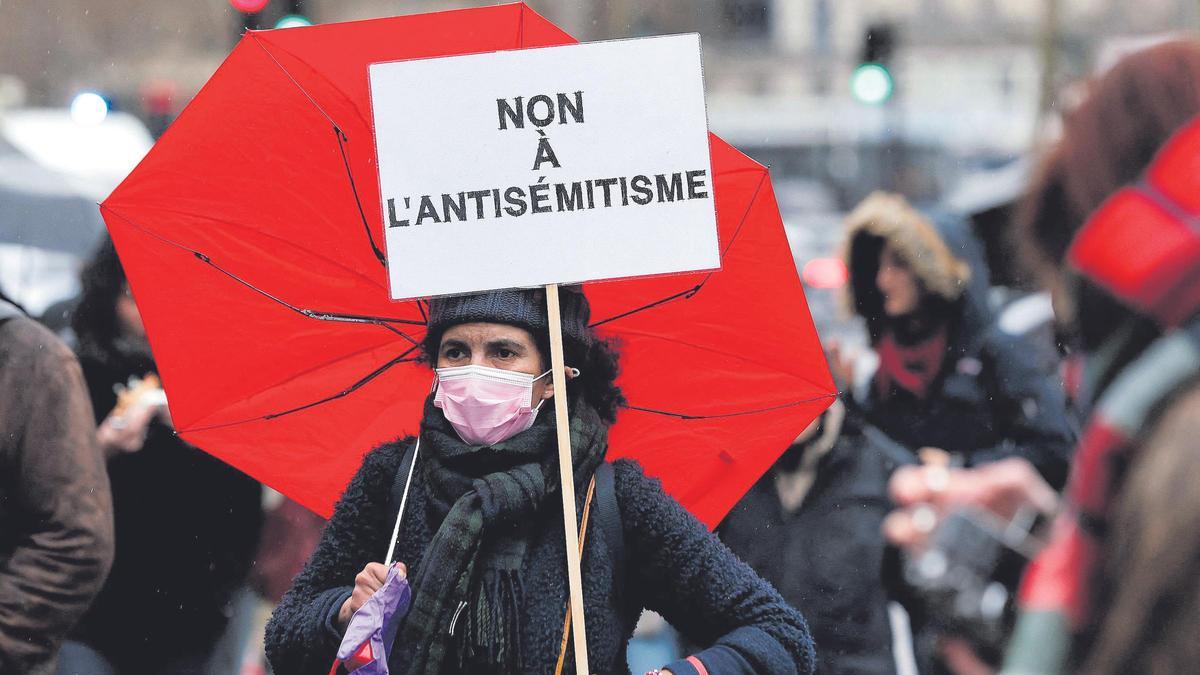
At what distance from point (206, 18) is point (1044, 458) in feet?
109

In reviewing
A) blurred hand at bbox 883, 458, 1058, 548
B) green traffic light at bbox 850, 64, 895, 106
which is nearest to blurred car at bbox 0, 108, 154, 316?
blurred hand at bbox 883, 458, 1058, 548

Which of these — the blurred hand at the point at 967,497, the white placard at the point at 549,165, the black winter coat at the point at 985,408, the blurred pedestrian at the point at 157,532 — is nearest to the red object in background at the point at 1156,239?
the blurred hand at the point at 967,497

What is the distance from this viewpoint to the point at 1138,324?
2006mm

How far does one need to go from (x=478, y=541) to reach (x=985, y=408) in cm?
311

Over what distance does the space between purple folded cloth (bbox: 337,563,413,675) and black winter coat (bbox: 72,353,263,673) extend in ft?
8.29

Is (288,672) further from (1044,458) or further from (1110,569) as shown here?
(1044,458)

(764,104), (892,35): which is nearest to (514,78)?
(892,35)

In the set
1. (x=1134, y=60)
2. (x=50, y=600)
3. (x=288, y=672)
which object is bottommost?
(x=50, y=600)

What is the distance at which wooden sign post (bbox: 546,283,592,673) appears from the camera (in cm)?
328

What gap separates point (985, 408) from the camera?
596cm

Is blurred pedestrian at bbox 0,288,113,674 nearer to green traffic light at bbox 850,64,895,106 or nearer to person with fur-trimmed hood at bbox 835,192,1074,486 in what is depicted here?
person with fur-trimmed hood at bbox 835,192,1074,486

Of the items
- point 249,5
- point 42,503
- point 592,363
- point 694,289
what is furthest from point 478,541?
point 249,5

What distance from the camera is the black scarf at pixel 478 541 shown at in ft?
10.9

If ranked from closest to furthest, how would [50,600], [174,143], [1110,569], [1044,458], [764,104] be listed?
[1110,569] → [174,143] → [50,600] → [1044,458] → [764,104]
